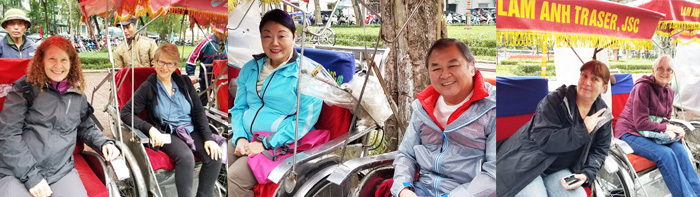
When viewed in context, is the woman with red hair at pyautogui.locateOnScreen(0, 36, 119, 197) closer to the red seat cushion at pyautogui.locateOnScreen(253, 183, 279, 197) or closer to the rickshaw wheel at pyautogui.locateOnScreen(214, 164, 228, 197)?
the rickshaw wheel at pyautogui.locateOnScreen(214, 164, 228, 197)

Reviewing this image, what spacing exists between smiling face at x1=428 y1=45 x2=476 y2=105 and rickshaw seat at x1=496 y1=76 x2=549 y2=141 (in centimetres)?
34

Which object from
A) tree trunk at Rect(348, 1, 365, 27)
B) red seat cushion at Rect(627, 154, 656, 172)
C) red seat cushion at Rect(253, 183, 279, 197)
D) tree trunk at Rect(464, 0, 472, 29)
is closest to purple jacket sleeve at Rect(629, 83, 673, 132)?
red seat cushion at Rect(627, 154, 656, 172)

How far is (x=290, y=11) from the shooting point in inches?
79.4

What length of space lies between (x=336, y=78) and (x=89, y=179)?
120 cm

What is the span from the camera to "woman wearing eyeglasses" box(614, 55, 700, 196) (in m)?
1.60

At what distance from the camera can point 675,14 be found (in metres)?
1.55

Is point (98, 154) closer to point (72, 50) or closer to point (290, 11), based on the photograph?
point (72, 50)

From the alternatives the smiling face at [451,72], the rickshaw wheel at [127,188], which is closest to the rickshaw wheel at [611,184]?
the smiling face at [451,72]

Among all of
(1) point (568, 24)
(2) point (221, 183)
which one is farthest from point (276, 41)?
(1) point (568, 24)

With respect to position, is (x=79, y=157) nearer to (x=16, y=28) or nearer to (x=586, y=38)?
(x=16, y=28)

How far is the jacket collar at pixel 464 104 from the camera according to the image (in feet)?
5.57

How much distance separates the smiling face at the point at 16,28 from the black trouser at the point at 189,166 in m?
0.57

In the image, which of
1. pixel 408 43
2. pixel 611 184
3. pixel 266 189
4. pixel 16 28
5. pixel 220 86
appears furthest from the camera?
pixel 408 43

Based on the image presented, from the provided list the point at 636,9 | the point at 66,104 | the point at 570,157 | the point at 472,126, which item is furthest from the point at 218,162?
the point at 636,9
